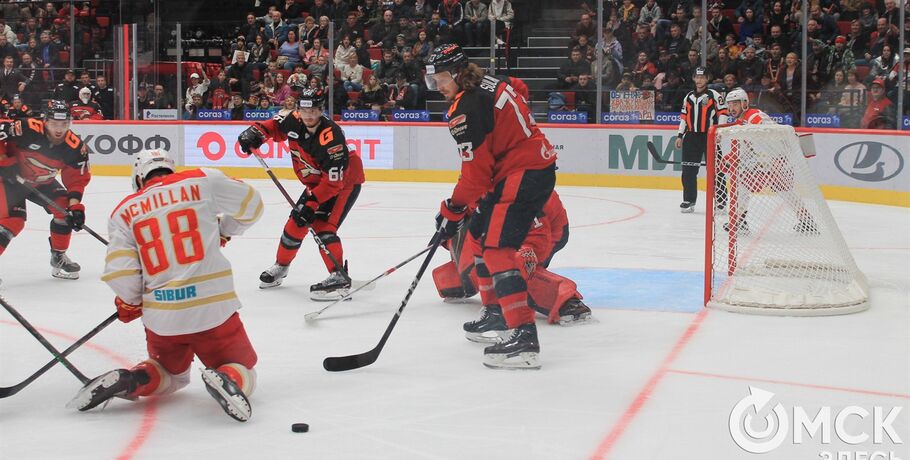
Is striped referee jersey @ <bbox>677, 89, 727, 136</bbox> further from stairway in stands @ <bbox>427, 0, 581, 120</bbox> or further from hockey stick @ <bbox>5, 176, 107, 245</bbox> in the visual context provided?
hockey stick @ <bbox>5, 176, 107, 245</bbox>

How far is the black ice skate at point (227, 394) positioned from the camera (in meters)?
3.11

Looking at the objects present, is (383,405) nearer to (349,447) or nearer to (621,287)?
(349,447)

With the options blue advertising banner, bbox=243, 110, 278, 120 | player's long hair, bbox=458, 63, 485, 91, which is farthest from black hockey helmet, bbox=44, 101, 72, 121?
blue advertising banner, bbox=243, 110, 278, 120

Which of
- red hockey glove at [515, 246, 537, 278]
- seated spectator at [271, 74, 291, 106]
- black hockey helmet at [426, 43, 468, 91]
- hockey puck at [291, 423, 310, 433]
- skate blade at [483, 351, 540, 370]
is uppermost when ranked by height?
seated spectator at [271, 74, 291, 106]

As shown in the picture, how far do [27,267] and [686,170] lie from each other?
228 inches

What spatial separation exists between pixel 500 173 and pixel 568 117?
26.6 feet

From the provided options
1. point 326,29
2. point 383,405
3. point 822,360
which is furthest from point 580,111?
point 383,405

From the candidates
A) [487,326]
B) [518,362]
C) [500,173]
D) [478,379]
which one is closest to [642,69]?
[487,326]

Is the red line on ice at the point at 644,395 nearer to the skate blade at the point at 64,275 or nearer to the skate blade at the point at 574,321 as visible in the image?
the skate blade at the point at 574,321

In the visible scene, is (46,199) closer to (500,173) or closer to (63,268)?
(63,268)

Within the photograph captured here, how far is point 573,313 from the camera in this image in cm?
470

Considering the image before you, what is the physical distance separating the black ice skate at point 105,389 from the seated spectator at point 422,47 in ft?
33.3

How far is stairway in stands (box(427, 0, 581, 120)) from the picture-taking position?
41.2ft

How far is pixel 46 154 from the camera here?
19.3 feet
